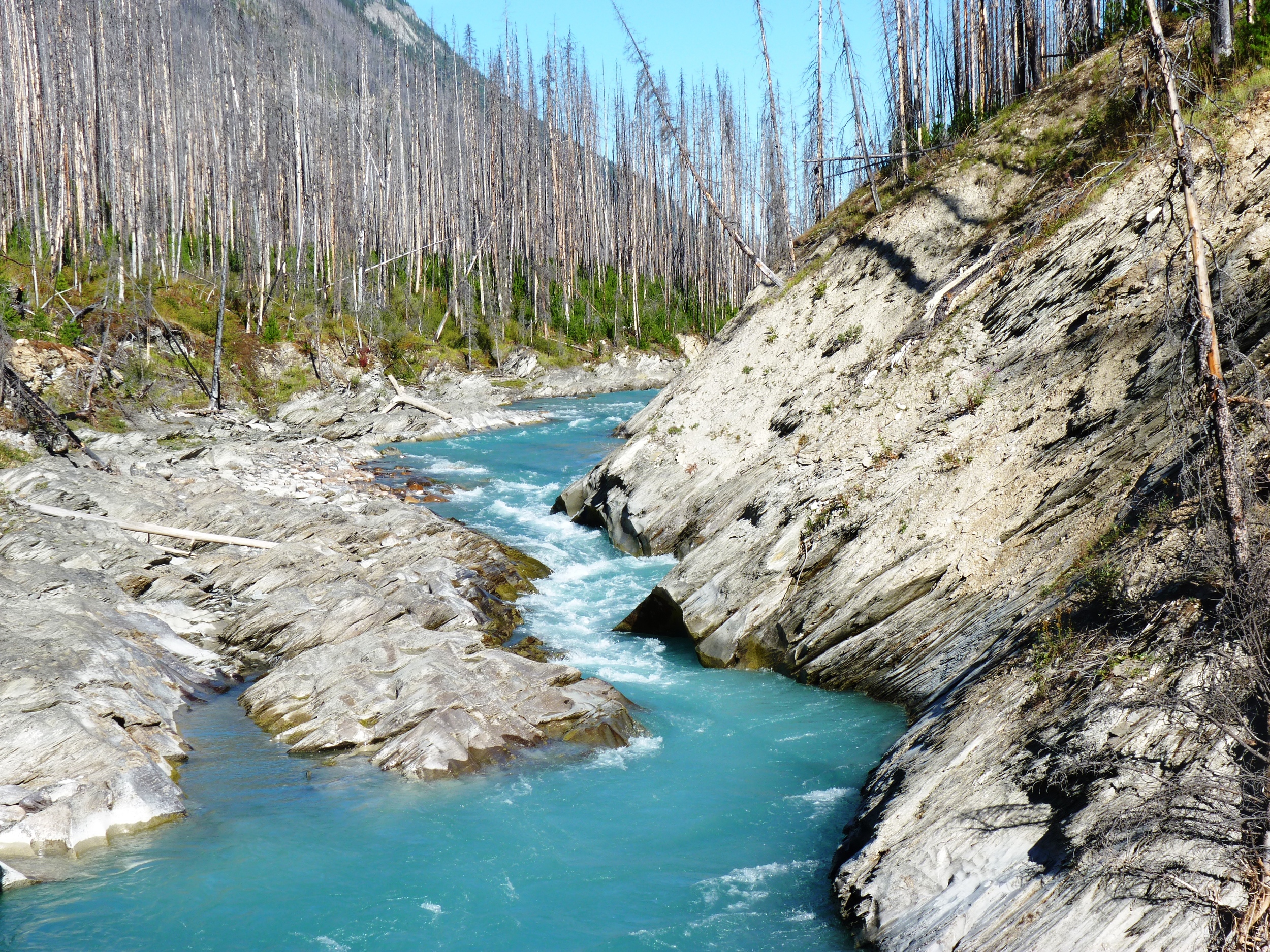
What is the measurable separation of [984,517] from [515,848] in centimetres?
798

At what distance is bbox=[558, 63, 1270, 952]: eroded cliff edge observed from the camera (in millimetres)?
6332

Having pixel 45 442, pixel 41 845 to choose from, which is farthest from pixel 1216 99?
pixel 45 442

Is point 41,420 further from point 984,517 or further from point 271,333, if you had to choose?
point 984,517

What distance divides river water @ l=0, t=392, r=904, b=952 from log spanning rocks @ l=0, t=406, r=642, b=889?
46cm

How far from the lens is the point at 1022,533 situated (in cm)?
1149

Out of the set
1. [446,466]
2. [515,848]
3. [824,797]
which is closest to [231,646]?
[515,848]

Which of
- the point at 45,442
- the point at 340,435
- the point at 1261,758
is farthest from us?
the point at 340,435

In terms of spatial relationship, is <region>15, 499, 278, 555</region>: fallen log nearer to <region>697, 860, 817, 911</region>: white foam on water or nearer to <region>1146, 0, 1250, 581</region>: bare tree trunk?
<region>697, 860, 817, 911</region>: white foam on water

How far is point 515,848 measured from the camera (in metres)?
8.65

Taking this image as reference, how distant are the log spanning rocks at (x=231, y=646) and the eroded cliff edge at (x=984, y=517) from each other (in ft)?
11.9

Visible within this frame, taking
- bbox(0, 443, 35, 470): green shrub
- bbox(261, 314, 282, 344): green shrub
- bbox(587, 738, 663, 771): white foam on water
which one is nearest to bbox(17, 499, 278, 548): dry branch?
bbox(0, 443, 35, 470): green shrub

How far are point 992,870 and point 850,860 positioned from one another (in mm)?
1435

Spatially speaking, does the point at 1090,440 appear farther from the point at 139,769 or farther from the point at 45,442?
the point at 45,442

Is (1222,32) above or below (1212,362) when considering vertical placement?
above
